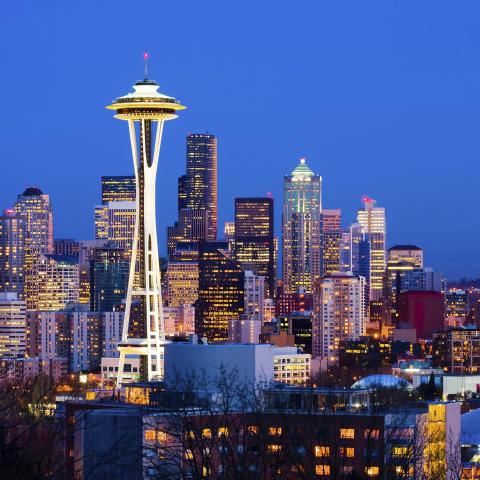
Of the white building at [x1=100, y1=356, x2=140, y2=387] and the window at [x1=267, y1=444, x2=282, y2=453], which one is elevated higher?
the white building at [x1=100, y1=356, x2=140, y2=387]

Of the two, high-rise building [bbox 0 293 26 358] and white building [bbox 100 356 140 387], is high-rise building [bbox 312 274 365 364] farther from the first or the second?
white building [bbox 100 356 140 387]

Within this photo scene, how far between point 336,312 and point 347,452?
138638mm

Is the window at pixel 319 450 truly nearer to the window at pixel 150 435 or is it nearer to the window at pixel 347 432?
the window at pixel 347 432

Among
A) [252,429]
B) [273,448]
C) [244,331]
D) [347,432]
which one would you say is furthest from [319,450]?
[244,331]

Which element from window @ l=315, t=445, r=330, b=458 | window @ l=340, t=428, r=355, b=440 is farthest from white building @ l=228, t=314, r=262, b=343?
window @ l=315, t=445, r=330, b=458

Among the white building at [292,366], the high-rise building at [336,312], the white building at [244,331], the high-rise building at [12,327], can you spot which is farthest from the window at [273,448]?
the high-rise building at [12,327]

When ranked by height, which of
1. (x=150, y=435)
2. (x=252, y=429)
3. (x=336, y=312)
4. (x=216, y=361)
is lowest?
(x=150, y=435)

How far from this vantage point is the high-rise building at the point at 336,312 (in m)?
178

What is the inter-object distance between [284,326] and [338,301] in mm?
5844

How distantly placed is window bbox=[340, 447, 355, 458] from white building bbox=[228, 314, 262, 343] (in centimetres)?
12199

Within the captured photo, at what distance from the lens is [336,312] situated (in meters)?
186

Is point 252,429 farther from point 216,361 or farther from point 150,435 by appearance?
point 216,361

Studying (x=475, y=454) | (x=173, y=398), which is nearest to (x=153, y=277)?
(x=475, y=454)

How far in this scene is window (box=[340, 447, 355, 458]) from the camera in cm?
4567
